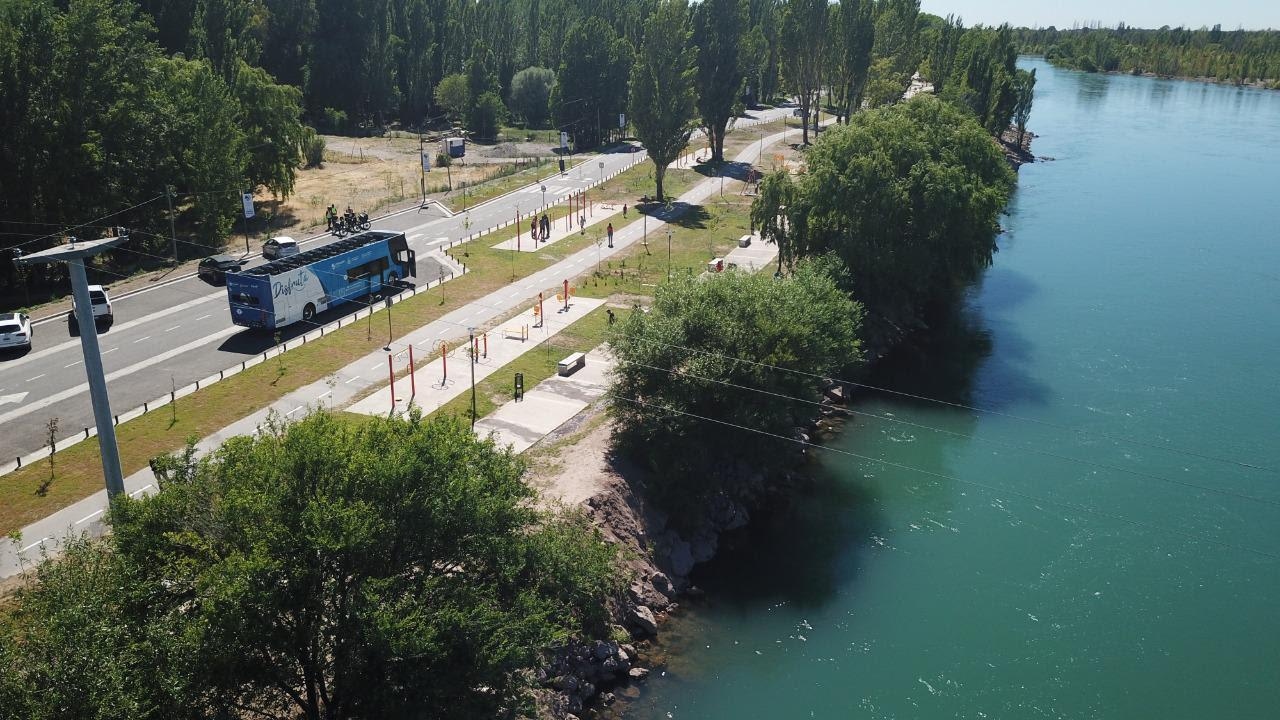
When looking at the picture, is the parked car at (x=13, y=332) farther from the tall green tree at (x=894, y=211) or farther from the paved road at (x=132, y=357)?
the tall green tree at (x=894, y=211)

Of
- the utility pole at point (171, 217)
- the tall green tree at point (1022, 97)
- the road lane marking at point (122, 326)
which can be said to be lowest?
the road lane marking at point (122, 326)

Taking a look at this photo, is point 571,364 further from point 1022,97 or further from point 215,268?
point 1022,97

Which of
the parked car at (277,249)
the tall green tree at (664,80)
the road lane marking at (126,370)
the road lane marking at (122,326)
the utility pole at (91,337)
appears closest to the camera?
the utility pole at (91,337)

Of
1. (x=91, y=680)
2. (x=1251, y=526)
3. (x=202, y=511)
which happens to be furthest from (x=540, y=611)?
(x=1251, y=526)

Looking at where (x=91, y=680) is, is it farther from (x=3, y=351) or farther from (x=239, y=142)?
(x=239, y=142)

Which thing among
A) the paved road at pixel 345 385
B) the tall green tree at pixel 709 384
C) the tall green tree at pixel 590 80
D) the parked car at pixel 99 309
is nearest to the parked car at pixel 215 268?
the parked car at pixel 99 309
